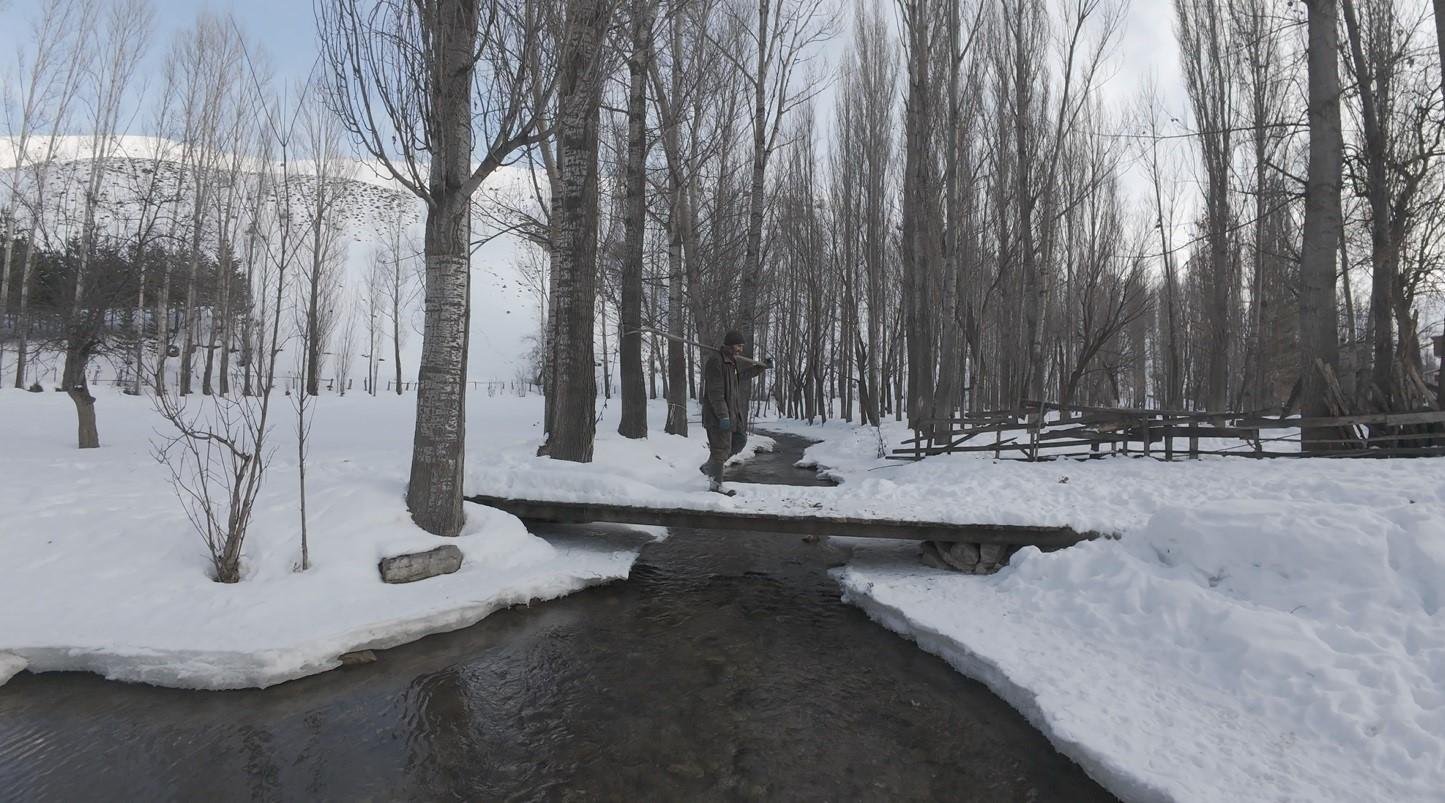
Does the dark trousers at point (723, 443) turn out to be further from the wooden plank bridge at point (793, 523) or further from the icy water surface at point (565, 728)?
the icy water surface at point (565, 728)

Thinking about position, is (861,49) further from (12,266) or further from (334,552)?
(12,266)

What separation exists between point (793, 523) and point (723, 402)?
4.93 ft

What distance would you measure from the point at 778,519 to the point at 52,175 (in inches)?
1114

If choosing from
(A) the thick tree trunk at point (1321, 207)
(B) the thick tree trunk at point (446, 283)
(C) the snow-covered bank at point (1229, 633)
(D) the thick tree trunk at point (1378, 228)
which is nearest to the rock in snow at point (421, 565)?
(B) the thick tree trunk at point (446, 283)

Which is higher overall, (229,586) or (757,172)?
(757,172)

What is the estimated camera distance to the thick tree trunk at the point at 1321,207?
872 cm

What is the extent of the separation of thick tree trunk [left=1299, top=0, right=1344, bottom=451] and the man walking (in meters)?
7.78

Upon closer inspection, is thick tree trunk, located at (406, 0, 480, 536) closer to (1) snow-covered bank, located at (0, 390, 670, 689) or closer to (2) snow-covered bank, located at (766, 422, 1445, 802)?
(1) snow-covered bank, located at (0, 390, 670, 689)

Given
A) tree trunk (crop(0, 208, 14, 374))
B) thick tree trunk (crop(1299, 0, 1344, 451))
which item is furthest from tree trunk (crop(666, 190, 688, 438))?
tree trunk (crop(0, 208, 14, 374))

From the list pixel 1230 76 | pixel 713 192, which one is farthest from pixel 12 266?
pixel 1230 76

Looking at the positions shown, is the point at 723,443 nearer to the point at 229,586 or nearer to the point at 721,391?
the point at 721,391

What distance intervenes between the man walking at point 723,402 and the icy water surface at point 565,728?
2372 millimetres

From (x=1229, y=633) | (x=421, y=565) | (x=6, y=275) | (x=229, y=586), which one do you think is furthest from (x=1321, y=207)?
(x=6, y=275)

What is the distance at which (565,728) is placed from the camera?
137 inches
